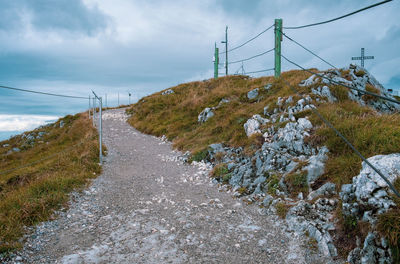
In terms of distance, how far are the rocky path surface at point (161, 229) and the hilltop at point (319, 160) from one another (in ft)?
1.99

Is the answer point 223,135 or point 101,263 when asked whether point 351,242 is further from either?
point 223,135

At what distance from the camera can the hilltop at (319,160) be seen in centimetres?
441

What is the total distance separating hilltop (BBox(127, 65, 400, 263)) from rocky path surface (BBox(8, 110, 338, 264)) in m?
0.61

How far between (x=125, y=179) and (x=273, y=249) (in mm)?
6661

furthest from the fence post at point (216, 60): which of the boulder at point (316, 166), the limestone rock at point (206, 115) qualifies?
the boulder at point (316, 166)

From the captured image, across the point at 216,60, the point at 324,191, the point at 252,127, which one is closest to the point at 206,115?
the point at 252,127

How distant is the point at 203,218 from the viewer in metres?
6.35

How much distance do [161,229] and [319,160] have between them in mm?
4886

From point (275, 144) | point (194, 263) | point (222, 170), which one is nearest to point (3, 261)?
point (194, 263)

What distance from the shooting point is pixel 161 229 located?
5809mm

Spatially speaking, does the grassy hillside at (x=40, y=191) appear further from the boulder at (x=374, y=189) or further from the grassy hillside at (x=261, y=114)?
the boulder at (x=374, y=189)

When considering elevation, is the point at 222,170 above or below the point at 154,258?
above

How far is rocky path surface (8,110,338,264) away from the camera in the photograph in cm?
478

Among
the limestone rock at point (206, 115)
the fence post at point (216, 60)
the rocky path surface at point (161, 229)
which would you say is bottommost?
the rocky path surface at point (161, 229)
